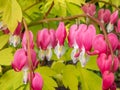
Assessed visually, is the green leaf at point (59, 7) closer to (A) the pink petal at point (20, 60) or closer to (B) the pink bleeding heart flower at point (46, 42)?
(B) the pink bleeding heart flower at point (46, 42)

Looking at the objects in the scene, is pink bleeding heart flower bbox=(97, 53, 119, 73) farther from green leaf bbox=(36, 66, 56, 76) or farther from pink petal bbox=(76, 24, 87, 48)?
green leaf bbox=(36, 66, 56, 76)

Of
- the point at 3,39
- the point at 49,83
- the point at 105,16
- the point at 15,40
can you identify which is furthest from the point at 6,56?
the point at 105,16

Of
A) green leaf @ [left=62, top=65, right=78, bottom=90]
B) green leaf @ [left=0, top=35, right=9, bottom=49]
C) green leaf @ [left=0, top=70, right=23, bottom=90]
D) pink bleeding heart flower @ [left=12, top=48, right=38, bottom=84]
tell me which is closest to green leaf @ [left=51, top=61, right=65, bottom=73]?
green leaf @ [left=62, top=65, right=78, bottom=90]

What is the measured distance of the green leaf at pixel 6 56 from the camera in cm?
154

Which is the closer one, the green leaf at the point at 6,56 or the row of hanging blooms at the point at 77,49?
the row of hanging blooms at the point at 77,49

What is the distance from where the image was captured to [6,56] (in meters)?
1.54

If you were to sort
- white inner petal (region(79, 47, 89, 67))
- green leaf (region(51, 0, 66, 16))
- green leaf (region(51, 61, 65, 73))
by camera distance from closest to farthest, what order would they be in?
white inner petal (region(79, 47, 89, 67)), green leaf (region(51, 0, 66, 16)), green leaf (region(51, 61, 65, 73))

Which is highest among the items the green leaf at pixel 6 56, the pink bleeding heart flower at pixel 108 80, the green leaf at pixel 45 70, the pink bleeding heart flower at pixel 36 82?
the pink bleeding heart flower at pixel 36 82

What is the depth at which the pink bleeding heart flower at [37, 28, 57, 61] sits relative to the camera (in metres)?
1.20

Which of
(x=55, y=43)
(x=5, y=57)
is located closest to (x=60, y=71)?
(x=5, y=57)

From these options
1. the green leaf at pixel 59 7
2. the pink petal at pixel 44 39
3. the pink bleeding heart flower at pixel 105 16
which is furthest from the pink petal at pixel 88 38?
the pink bleeding heart flower at pixel 105 16

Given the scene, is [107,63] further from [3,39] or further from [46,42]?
[3,39]

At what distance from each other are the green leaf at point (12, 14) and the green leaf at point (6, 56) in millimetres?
286

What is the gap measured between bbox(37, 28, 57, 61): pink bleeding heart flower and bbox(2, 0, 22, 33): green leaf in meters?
0.08
